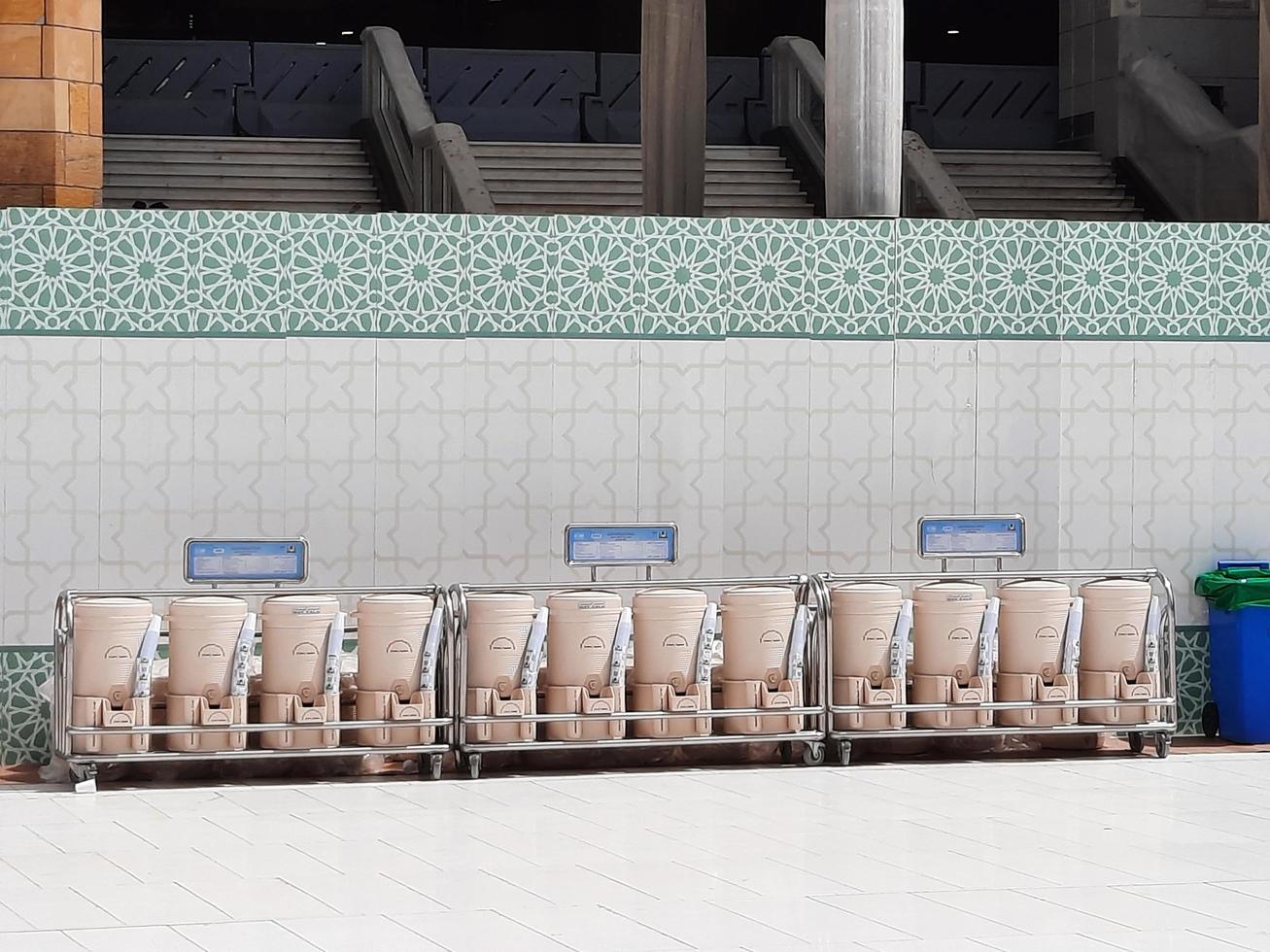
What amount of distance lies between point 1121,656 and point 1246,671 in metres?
0.84

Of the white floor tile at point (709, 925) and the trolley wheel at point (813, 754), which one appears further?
the trolley wheel at point (813, 754)

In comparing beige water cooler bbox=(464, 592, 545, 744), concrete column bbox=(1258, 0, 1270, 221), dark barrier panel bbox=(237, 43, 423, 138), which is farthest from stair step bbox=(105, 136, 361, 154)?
beige water cooler bbox=(464, 592, 545, 744)

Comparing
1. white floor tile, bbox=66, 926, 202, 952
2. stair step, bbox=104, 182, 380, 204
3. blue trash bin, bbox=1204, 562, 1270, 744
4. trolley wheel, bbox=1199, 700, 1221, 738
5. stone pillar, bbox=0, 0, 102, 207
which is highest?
stair step, bbox=104, 182, 380, 204

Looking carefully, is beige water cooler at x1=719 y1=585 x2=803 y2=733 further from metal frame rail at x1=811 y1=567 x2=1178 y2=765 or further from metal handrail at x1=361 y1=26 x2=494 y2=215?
metal handrail at x1=361 y1=26 x2=494 y2=215

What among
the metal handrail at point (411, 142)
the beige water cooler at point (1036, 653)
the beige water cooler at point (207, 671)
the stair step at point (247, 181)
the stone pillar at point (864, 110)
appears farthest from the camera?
the stair step at point (247, 181)

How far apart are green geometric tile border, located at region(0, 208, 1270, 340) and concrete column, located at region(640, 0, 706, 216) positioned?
529cm

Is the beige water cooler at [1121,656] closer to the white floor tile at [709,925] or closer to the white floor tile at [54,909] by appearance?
the white floor tile at [709,925]

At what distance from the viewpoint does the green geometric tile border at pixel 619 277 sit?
9.12 metres

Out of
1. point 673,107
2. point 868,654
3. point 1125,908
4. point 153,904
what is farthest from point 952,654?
point 673,107

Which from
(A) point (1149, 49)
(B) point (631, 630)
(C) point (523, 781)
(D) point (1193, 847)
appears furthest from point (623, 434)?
(A) point (1149, 49)

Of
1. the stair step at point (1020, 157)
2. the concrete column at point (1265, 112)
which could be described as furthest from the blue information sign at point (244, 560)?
the stair step at point (1020, 157)

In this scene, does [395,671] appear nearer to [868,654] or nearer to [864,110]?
[868,654]

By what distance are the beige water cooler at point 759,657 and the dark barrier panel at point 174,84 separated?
15.7 m

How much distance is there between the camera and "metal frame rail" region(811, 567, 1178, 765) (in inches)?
357
